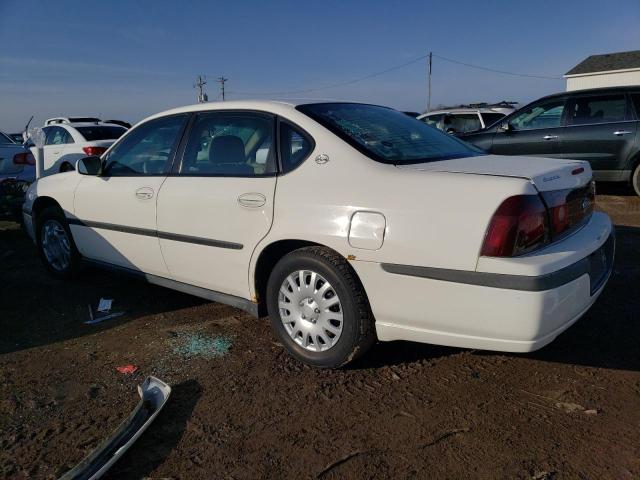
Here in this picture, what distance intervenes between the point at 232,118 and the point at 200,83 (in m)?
43.3

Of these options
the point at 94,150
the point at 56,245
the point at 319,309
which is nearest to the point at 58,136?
the point at 94,150

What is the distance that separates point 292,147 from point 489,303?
58.3 inches

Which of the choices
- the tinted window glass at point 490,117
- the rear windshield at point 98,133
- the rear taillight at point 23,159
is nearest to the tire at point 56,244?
the rear taillight at point 23,159

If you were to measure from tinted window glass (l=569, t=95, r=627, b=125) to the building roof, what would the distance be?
→ 1033 inches

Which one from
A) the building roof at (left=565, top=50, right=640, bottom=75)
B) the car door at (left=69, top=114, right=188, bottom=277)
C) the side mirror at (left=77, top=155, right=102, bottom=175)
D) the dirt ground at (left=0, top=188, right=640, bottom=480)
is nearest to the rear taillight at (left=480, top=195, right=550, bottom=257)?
the dirt ground at (left=0, top=188, right=640, bottom=480)

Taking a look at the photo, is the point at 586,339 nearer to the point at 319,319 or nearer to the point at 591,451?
the point at 591,451

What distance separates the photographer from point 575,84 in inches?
1307

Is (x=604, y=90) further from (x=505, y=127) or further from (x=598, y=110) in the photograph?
(x=505, y=127)

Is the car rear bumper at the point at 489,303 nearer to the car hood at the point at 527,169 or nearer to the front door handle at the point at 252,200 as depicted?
the car hood at the point at 527,169

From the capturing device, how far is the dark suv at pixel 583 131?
793cm

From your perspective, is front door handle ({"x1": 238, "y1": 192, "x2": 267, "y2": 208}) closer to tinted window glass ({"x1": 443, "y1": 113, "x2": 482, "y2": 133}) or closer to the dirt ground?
the dirt ground

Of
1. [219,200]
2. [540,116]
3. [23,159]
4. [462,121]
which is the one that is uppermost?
[462,121]

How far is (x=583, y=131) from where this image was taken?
27.1 ft

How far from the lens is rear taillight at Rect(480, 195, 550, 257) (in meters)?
2.49
